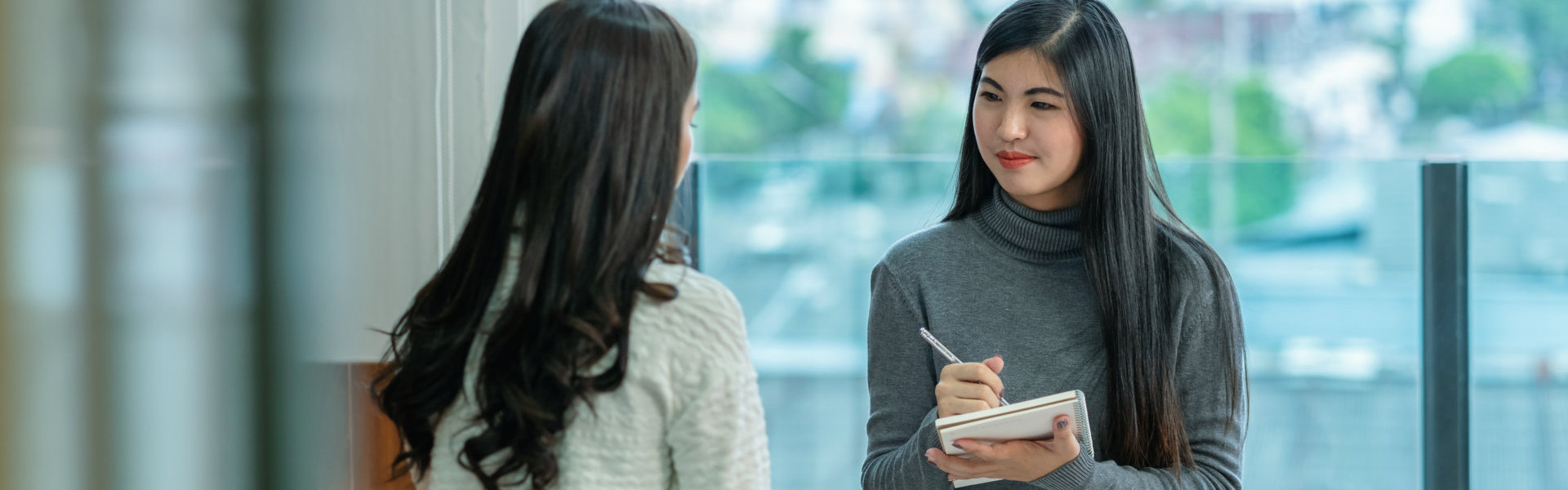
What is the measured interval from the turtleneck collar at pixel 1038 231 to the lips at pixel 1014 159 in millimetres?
72

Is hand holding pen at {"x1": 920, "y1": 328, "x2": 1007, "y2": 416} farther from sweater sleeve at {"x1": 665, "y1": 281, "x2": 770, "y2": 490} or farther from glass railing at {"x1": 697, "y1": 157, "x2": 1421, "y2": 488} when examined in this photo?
glass railing at {"x1": 697, "y1": 157, "x2": 1421, "y2": 488}

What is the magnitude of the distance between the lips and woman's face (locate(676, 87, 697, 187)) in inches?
15.3

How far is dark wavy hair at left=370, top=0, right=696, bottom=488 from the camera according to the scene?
882mm

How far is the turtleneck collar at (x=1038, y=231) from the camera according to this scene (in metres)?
1.26

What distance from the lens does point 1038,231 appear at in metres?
1.26

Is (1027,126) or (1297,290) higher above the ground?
(1027,126)

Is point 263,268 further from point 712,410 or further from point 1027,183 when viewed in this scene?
point 1027,183

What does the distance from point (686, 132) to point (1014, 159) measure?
409 mm

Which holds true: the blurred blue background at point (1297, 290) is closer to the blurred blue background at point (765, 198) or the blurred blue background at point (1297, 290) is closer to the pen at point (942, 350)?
the blurred blue background at point (765, 198)

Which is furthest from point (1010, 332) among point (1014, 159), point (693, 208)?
point (693, 208)

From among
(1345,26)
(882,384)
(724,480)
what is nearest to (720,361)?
(724,480)

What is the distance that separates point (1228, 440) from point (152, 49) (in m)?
1.11

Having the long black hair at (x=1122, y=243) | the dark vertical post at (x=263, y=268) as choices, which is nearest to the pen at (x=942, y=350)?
the long black hair at (x=1122, y=243)

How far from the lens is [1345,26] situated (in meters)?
3.66
